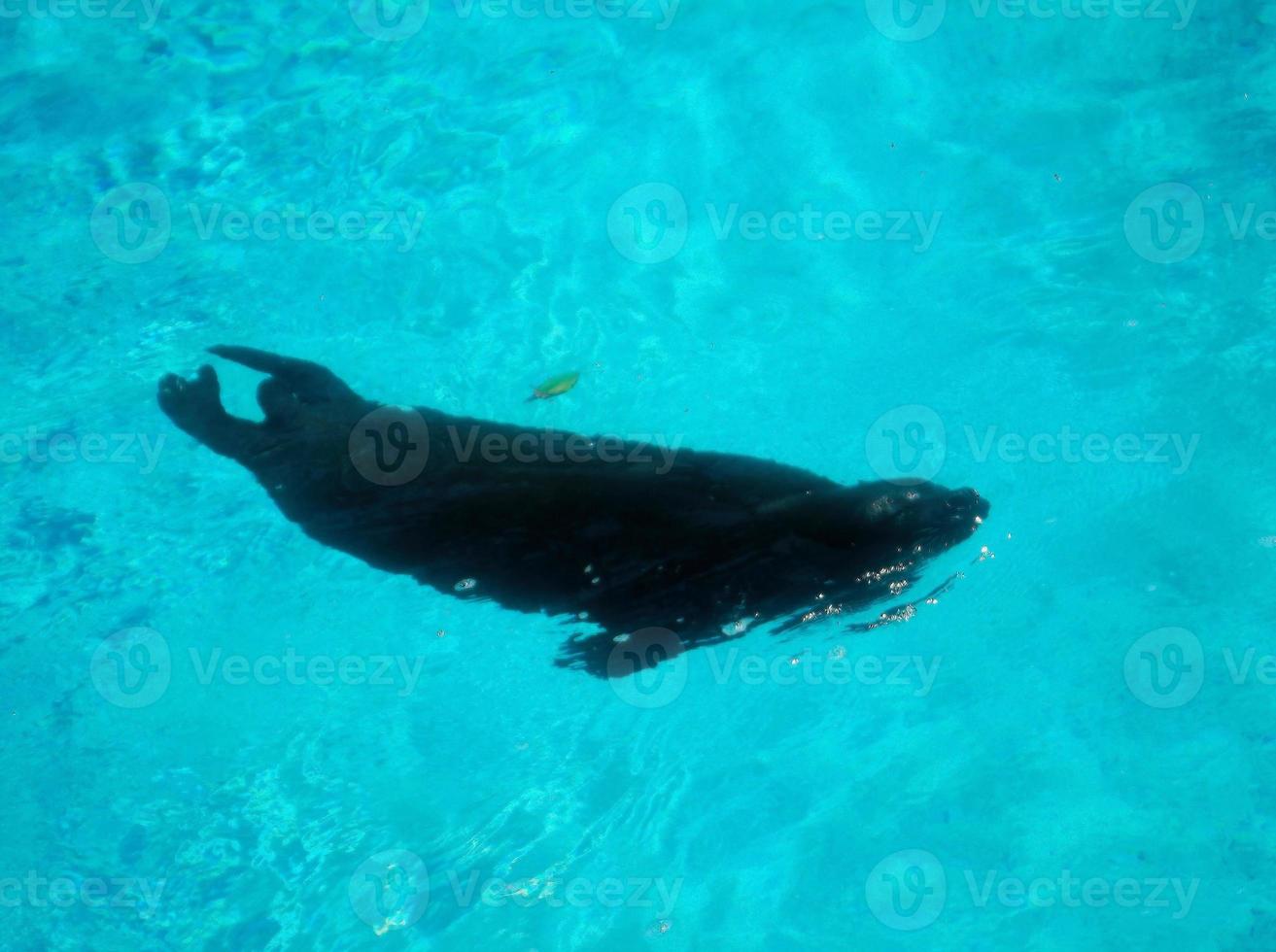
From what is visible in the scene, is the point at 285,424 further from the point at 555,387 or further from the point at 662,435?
the point at 662,435

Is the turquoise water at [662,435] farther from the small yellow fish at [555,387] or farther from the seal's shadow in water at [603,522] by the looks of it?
the seal's shadow in water at [603,522]

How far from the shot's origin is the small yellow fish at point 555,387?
19.6 ft

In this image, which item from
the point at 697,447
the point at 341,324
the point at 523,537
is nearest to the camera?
the point at 523,537

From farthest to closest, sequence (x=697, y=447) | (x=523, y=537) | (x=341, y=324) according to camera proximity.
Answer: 1. (x=341, y=324)
2. (x=697, y=447)
3. (x=523, y=537)

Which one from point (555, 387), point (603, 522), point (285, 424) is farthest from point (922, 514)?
point (285, 424)

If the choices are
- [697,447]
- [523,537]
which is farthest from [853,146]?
[523,537]

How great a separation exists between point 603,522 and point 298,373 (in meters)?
2.64

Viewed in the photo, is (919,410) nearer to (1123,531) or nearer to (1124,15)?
(1123,531)

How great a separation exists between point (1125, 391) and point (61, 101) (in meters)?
8.44

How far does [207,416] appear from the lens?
5.95 meters

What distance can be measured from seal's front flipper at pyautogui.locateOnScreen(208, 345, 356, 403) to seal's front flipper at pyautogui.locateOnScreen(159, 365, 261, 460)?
0.91 feet

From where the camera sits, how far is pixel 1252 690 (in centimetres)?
648

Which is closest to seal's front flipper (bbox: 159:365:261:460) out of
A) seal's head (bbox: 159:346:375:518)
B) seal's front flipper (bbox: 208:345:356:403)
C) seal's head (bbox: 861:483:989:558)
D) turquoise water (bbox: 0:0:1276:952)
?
seal's head (bbox: 159:346:375:518)

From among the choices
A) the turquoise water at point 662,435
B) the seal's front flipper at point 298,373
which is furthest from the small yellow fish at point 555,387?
the seal's front flipper at point 298,373
